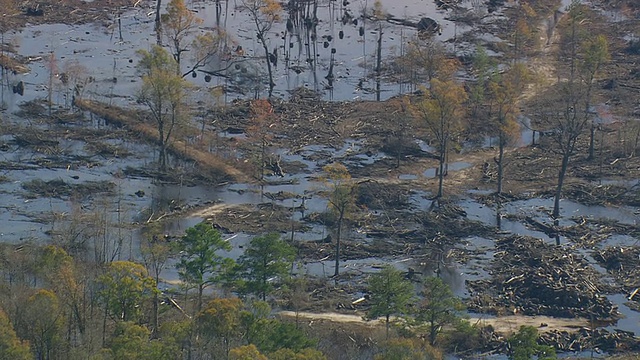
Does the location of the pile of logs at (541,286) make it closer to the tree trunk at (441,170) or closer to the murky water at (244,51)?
the tree trunk at (441,170)

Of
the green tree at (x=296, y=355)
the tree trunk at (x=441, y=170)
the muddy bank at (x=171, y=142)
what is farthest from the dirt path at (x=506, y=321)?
the muddy bank at (x=171, y=142)

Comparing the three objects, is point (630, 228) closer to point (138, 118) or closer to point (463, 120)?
point (463, 120)

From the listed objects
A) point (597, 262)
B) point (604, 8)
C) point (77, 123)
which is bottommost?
point (597, 262)

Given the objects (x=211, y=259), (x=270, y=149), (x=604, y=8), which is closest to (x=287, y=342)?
(x=211, y=259)

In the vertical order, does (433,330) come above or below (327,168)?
below

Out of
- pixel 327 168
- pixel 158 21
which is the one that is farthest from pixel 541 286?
pixel 158 21

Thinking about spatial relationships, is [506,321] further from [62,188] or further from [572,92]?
[62,188]
